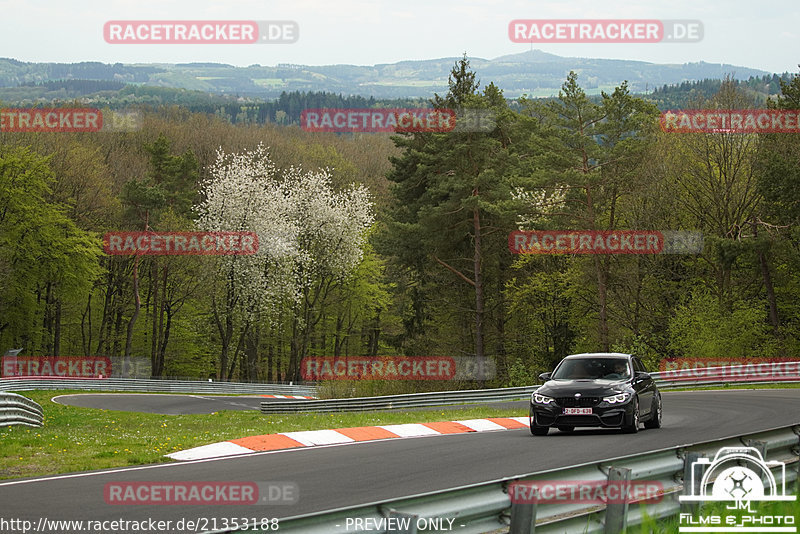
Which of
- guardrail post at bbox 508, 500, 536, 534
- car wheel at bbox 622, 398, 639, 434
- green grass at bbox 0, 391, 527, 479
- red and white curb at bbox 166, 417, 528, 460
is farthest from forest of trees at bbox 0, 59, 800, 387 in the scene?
guardrail post at bbox 508, 500, 536, 534

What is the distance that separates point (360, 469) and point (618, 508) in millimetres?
5637

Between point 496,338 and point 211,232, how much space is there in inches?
758

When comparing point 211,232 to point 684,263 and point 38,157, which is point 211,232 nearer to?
point 38,157

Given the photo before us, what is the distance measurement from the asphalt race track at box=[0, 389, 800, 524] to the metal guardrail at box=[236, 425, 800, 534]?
2.85 m

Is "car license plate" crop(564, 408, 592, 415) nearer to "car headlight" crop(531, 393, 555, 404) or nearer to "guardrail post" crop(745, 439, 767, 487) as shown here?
"car headlight" crop(531, 393, 555, 404)

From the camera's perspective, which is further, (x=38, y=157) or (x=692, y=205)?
(x=38, y=157)

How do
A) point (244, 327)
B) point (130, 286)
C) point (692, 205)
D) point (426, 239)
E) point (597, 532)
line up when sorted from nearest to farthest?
point (597, 532)
point (692, 205)
point (426, 239)
point (244, 327)
point (130, 286)

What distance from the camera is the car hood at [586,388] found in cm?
1553

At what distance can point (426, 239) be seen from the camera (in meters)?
51.1

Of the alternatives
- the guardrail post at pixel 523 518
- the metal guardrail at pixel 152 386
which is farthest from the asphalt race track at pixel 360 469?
the metal guardrail at pixel 152 386

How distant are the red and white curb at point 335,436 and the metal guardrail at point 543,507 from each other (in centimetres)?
778

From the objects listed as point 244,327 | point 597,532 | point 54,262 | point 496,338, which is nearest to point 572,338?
point 496,338

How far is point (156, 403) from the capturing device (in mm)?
42188

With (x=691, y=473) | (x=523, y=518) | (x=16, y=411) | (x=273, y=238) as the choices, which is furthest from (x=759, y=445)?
(x=273, y=238)
